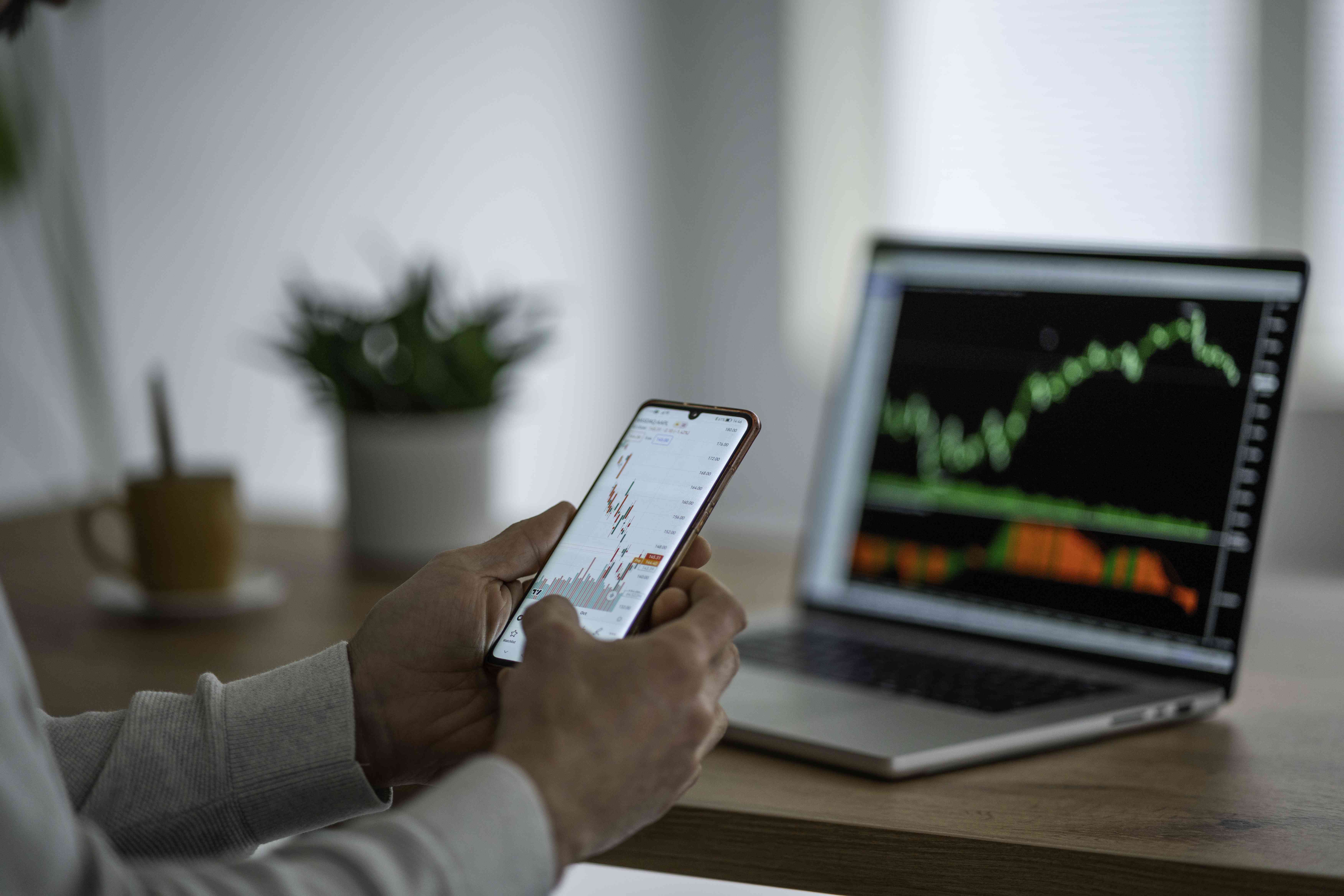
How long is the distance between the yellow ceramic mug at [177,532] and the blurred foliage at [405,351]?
6.5 inches

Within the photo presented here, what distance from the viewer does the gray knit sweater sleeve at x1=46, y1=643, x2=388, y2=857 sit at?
57cm

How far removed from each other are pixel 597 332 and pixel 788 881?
2.71m

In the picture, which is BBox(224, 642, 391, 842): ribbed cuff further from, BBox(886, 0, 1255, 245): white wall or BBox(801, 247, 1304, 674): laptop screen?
BBox(886, 0, 1255, 245): white wall

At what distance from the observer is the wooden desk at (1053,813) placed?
1.72ft

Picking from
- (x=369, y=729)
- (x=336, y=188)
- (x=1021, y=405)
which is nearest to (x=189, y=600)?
(x=369, y=729)

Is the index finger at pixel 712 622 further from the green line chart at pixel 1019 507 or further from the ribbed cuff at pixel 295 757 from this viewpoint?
the green line chart at pixel 1019 507

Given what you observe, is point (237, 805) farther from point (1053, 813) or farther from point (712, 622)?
point (1053, 813)

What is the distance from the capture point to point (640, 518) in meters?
0.63

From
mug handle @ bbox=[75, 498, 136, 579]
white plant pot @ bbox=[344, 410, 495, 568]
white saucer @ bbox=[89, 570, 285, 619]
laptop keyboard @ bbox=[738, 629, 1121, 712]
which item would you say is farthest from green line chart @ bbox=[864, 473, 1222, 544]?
mug handle @ bbox=[75, 498, 136, 579]

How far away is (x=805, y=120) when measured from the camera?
3322mm

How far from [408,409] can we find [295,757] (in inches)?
23.8

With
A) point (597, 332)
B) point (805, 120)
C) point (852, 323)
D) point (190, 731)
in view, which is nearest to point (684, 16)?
point (805, 120)

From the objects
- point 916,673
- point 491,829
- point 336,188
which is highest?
point 336,188

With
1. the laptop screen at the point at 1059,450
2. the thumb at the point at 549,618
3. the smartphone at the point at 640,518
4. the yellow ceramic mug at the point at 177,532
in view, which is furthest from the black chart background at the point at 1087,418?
the yellow ceramic mug at the point at 177,532
